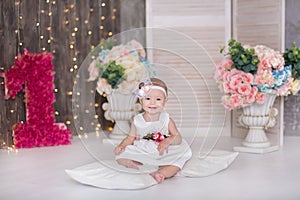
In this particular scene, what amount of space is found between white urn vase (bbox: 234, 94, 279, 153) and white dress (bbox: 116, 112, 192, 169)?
748 millimetres

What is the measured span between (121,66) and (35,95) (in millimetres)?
787

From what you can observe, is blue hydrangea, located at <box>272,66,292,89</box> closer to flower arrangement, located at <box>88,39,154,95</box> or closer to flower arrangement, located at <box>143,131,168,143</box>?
flower arrangement, located at <box>88,39,154,95</box>

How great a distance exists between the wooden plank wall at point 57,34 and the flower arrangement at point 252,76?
4.04 feet

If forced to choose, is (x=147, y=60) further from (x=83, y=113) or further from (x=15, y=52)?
(x=15, y=52)

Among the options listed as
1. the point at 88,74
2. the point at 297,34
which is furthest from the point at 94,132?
the point at 297,34

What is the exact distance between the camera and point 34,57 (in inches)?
151

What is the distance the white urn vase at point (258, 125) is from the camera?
3.62 meters

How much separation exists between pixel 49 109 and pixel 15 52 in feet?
1.53

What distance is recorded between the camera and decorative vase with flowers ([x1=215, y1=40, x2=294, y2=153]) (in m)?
3.47

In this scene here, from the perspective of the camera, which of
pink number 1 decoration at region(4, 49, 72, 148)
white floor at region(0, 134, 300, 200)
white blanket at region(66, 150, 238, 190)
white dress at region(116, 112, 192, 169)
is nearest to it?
white floor at region(0, 134, 300, 200)

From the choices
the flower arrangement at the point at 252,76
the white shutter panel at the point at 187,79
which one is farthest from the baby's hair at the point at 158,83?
Answer: the flower arrangement at the point at 252,76

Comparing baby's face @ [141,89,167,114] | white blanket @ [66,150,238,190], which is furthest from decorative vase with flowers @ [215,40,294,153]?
baby's face @ [141,89,167,114]

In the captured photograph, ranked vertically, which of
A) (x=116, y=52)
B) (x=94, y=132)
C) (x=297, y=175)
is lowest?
(x=297, y=175)

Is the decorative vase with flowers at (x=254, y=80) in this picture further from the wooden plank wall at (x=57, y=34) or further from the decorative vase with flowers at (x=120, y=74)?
the wooden plank wall at (x=57, y=34)
